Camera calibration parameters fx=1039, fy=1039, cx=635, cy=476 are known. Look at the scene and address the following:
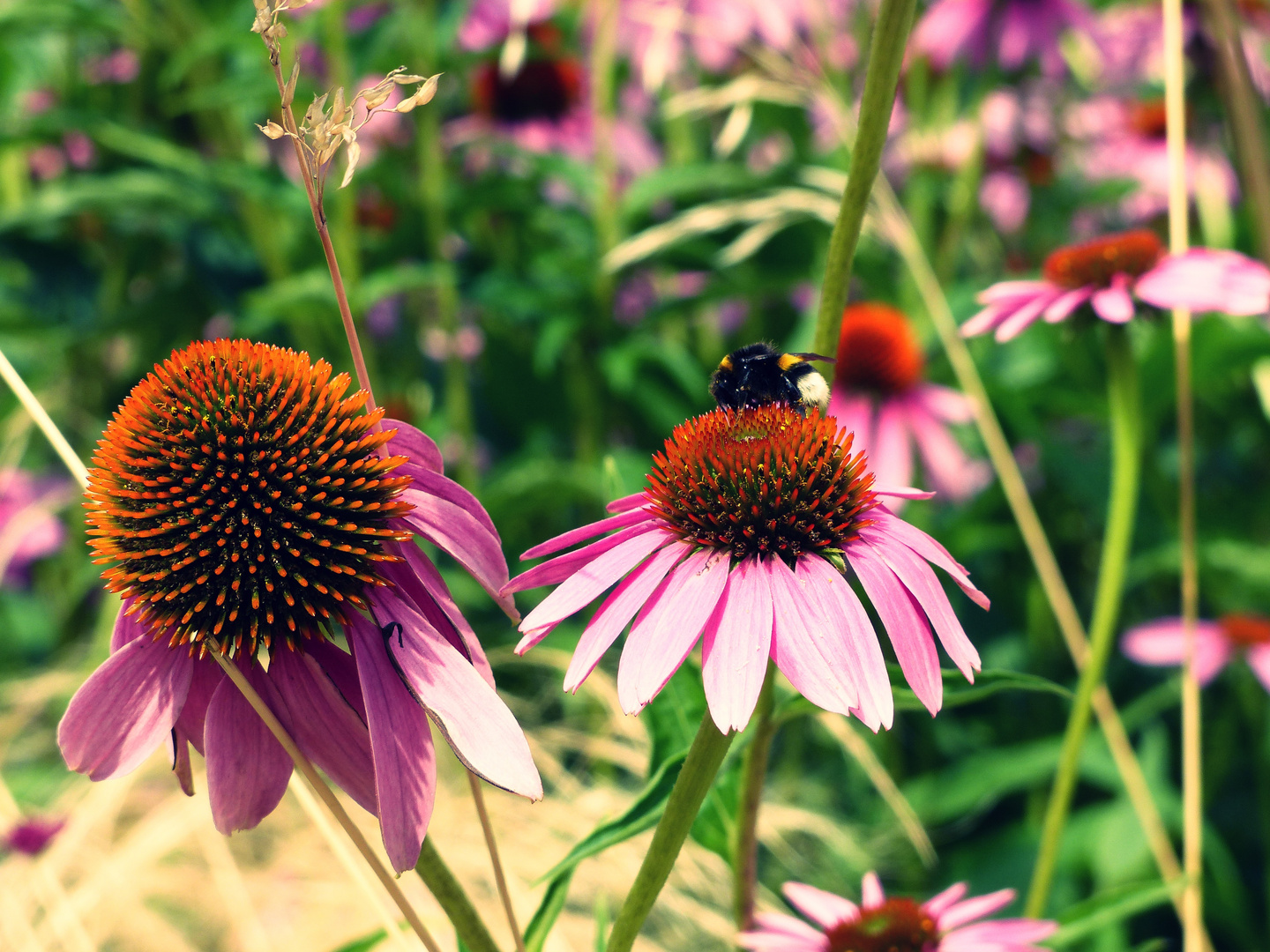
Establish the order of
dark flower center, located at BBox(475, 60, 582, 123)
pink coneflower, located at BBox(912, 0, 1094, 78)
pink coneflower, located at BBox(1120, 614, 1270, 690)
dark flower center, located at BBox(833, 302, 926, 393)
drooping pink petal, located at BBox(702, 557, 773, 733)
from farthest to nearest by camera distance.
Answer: dark flower center, located at BBox(475, 60, 582, 123)
pink coneflower, located at BBox(912, 0, 1094, 78)
dark flower center, located at BBox(833, 302, 926, 393)
pink coneflower, located at BBox(1120, 614, 1270, 690)
drooping pink petal, located at BBox(702, 557, 773, 733)

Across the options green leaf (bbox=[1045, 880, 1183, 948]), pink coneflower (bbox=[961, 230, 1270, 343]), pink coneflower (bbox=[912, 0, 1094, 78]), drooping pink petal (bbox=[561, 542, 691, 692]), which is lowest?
green leaf (bbox=[1045, 880, 1183, 948])

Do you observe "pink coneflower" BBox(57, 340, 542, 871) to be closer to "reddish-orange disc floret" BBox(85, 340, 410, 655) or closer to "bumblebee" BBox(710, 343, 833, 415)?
"reddish-orange disc floret" BBox(85, 340, 410, 655)

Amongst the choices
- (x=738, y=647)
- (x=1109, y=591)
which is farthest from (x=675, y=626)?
(x=1109, y=591)

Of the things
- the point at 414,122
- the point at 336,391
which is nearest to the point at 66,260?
the point at 414,122

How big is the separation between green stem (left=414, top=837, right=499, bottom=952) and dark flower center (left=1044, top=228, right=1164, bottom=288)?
2.03 feet

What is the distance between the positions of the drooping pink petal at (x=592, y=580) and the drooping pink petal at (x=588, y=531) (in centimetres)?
1

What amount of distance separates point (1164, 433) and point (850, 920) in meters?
1.50

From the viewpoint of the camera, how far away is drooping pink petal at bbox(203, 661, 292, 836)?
15.5 inches

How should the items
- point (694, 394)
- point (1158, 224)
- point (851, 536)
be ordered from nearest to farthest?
1. point (851, 536)
2. point (694, 394)
3. point (1158, 224)

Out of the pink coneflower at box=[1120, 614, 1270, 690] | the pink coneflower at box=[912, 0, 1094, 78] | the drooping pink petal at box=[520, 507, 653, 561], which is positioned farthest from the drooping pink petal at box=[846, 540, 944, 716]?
the pink coneflower at box=[912, 0, 1094, 78]

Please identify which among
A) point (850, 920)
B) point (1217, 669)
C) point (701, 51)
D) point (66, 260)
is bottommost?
point (1217, 669)

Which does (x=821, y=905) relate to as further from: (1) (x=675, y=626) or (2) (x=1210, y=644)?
(2) (x=1210, y=644)

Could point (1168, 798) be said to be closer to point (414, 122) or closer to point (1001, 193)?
point (414, 122)

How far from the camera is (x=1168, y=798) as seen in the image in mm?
1318
